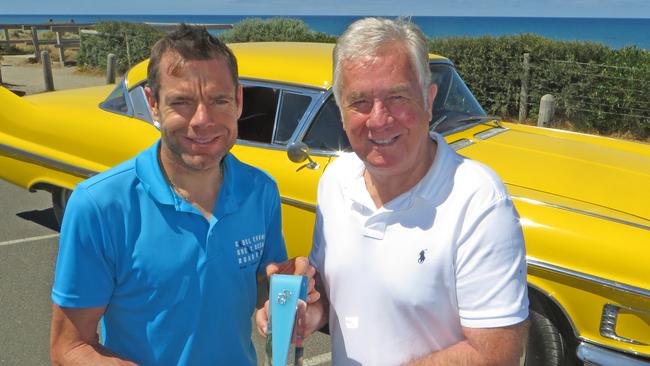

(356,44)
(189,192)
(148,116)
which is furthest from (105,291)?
(148,116)

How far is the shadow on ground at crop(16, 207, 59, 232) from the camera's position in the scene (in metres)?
5.31

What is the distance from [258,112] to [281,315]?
2.84 m

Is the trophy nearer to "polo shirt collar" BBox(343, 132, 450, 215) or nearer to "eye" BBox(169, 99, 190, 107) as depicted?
"polo shirt collar" BBox(343, 132, 450, 215)

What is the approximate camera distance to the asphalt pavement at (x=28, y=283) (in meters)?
3.39

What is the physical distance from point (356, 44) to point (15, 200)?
5.61 meters

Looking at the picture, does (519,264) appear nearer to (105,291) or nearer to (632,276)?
(105,291)

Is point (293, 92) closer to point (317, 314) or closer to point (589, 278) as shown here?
point (589, 278)

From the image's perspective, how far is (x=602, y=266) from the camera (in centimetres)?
259

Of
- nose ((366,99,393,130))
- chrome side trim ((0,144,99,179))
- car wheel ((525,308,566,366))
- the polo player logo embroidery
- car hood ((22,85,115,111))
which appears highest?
nose ((366,99,393,130))

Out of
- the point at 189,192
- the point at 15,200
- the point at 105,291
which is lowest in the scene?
the point at 15,200

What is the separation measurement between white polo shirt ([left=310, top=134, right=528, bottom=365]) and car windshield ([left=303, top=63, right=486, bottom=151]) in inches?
72.2

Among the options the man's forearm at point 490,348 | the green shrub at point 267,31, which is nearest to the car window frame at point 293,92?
the man's forearm at point 490,348

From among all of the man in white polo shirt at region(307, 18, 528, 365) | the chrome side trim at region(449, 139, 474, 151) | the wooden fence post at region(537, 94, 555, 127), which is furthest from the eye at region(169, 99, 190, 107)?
the wooden fence post at region(537, 94, 555, 127)

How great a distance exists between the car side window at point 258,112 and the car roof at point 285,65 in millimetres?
123
